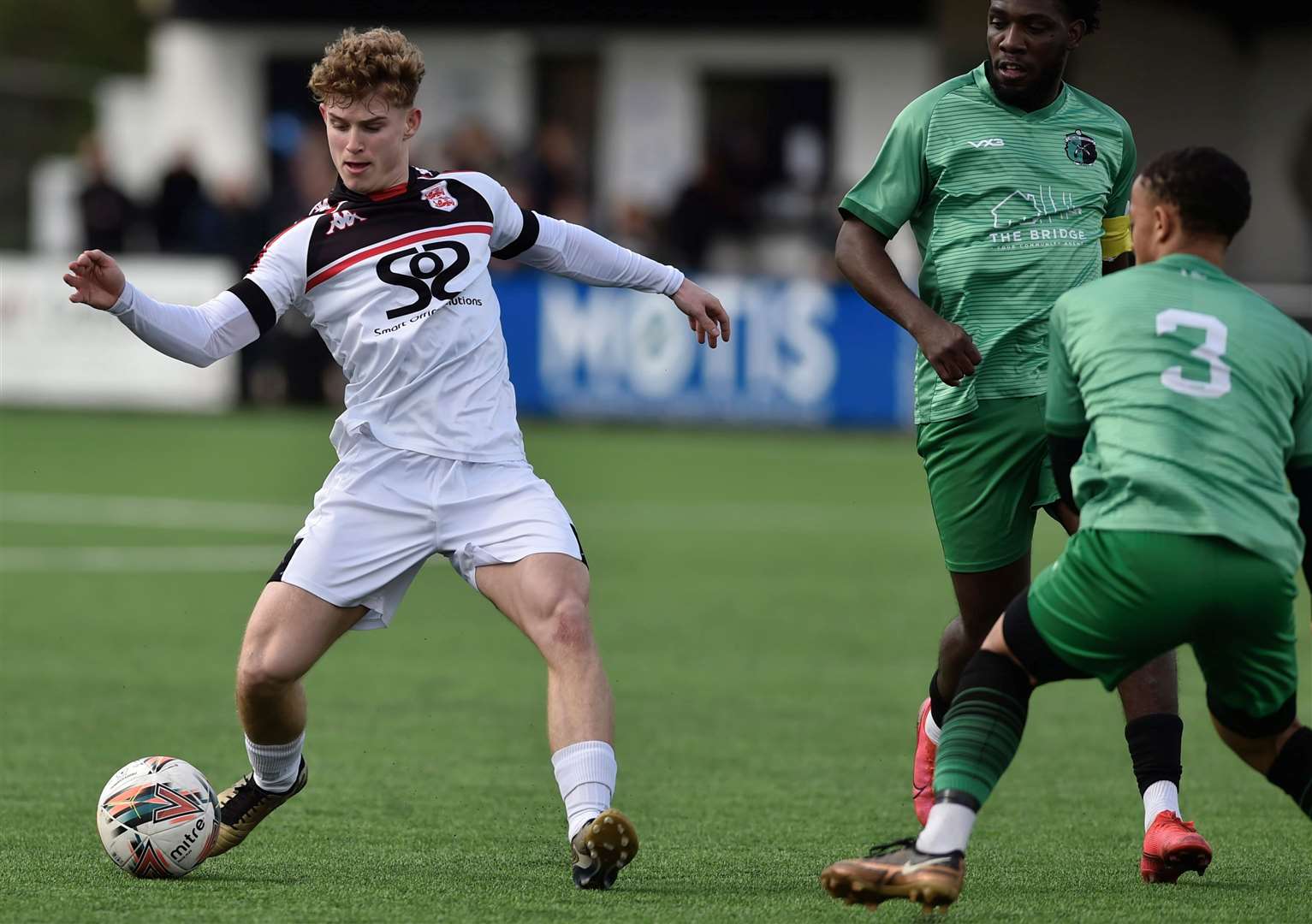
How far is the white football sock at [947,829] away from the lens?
186 inches

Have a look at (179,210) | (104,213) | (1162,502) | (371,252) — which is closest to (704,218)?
(179,210)

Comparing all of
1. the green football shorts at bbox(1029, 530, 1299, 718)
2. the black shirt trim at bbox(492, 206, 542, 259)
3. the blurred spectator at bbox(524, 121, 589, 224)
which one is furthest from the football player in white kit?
the blurred spectator at bbox(524, 121, 589, 224)

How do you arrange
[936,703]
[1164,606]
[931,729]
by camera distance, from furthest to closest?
[931,729] < [936,703] < [1164,606]

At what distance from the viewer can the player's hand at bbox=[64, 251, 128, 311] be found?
17.3 feet

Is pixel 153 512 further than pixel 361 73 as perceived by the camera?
Yes

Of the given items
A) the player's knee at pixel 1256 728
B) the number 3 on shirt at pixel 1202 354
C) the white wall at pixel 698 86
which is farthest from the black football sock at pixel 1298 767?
the white wall at pixel 698 86

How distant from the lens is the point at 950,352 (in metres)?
5.52

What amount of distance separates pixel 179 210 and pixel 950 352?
63.1 feet

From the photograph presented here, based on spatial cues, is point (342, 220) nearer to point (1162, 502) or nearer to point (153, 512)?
point (1162, 502)

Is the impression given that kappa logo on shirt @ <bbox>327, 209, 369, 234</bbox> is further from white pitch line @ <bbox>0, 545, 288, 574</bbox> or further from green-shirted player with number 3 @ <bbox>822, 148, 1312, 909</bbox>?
white pitch line @ <bbox>0, 545, 288, 574</bbox>

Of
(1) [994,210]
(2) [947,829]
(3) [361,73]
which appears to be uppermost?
(3) [361,73]

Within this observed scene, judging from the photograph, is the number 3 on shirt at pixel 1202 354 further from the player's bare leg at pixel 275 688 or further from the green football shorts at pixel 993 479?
the player's bare leg at pixel 275 688

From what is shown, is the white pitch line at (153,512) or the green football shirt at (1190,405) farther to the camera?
the white pitch line at (153,512)

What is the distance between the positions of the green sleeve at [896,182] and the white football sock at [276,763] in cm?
210
